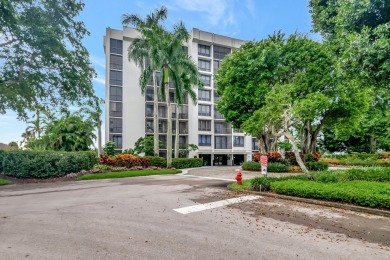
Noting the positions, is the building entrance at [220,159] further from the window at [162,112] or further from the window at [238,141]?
the window at [162,112]

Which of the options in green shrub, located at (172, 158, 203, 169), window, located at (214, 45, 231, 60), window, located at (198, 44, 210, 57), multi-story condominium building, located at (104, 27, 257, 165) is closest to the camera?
green shrub, located at (172, 158, 203, 169)

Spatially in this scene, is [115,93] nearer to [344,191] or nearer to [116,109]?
[116,109]

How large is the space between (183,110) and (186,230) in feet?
119

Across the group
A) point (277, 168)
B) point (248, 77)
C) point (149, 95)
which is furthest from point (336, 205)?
point (149, 95)

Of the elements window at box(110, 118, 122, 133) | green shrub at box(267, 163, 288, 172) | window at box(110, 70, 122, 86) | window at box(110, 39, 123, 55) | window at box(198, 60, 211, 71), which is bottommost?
green shrub at box(267, 163, 288, 172)

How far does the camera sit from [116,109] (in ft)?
125

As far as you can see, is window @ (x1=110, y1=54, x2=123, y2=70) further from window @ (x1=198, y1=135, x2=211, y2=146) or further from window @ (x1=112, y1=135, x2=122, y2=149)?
window @ (x1=198, y1=135, x2=211, y2=146)

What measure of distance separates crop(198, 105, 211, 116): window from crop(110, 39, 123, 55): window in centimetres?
1603

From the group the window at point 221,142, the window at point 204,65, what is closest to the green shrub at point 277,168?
the window at point 221,142

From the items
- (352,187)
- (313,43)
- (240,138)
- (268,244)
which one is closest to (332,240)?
(268,244)

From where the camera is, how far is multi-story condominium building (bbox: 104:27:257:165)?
38000mm

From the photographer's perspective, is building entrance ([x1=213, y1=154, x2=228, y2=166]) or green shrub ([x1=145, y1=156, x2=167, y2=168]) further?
building entrance ([x1=213, y1=154, x2=228, y2=166])

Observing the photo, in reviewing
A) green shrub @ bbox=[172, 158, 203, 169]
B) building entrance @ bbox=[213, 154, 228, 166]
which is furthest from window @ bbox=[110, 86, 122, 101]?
building entrance @ bbox=[213, 154, 228, 166]

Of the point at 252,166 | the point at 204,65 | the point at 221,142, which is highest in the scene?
the point at 204,65
